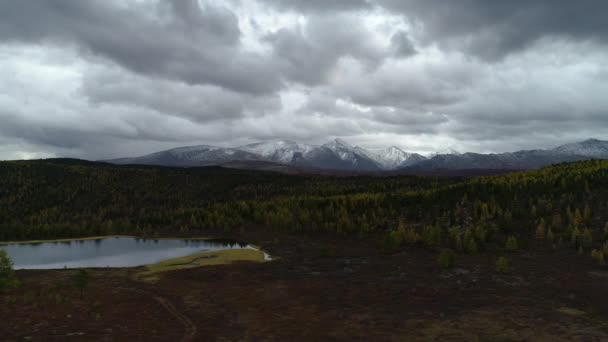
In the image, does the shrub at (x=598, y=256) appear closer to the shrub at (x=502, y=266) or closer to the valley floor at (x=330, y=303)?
the valley floor at (x=330, y=303)

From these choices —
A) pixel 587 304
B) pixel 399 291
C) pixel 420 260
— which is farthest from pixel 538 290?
pixel 420 260

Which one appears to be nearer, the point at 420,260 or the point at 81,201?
the point at 420,260

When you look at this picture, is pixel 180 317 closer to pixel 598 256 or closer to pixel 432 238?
pixel 432 238

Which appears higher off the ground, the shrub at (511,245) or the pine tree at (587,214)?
the pine tree at (587,214)

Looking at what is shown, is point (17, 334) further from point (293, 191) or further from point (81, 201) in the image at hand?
point (81, 201)

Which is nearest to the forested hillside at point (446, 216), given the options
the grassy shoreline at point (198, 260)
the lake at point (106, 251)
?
the lake at point (106, 251)

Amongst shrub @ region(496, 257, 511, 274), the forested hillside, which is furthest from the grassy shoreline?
shrub @ region(496, 257, 511, 274)

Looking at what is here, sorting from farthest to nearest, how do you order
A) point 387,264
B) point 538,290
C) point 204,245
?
1. point 204,245
2. point 387,264
3. point 538,290
